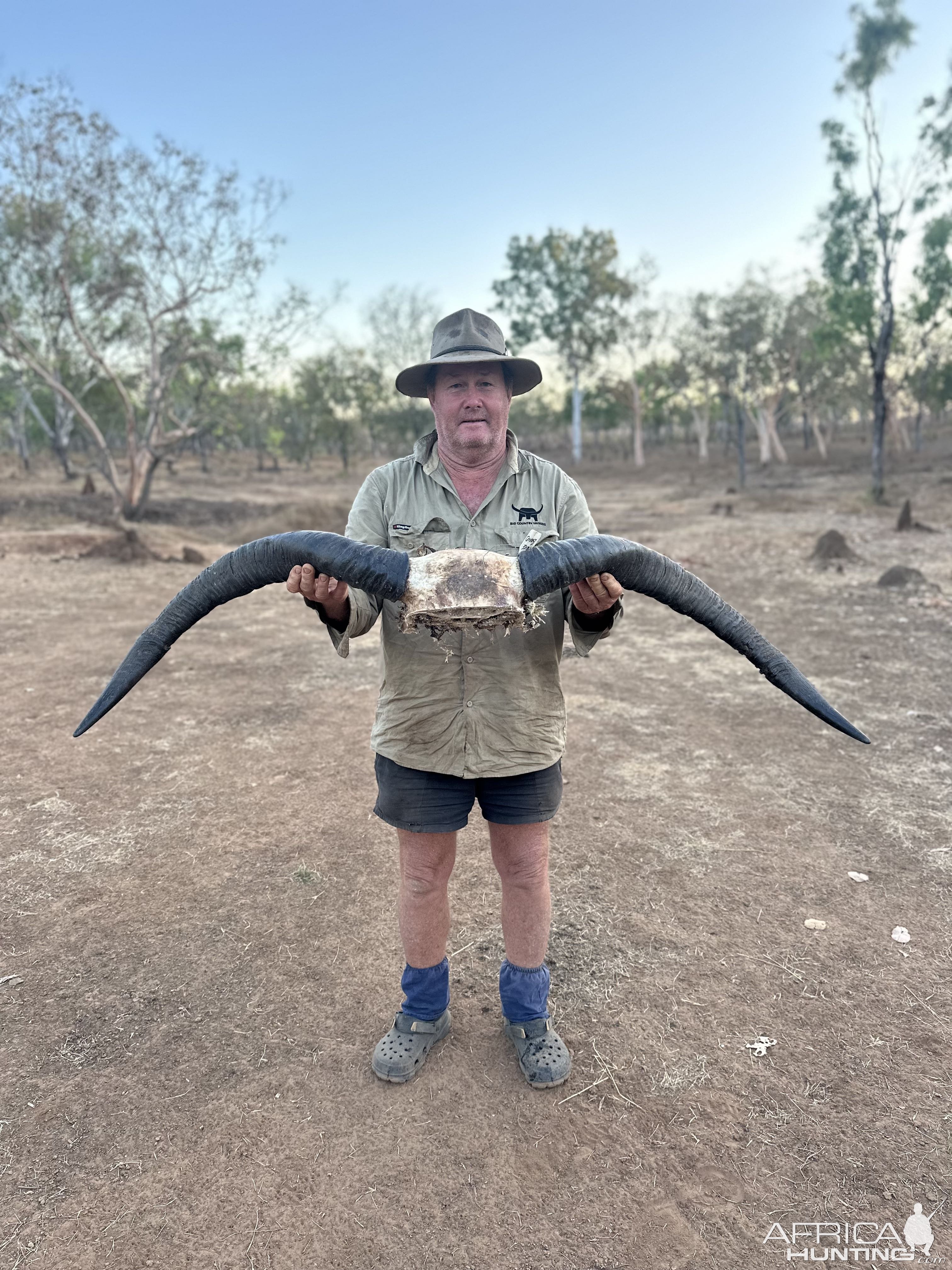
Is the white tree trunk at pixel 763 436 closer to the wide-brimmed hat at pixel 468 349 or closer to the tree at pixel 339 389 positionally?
the tree at pixel 339 389

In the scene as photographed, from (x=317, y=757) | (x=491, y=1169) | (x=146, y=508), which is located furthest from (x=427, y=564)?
(x=146, y=508)

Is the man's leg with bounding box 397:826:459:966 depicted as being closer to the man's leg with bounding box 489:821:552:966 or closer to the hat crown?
the man's leg with bounding box 489:821:552:966

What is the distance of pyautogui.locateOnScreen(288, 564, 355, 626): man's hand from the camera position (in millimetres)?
2332

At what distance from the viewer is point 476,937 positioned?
348 centimetres

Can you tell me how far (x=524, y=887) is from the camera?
269 centimetres

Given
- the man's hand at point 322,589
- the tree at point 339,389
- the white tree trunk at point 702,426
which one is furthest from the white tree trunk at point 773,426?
the man's hand at point 322,589

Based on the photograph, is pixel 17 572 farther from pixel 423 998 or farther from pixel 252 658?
pixel 423 998

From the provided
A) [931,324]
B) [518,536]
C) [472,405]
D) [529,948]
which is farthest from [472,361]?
[931,324]

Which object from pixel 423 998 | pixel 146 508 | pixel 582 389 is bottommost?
pixel 423 998

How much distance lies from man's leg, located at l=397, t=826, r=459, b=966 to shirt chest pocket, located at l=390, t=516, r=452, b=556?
99cm

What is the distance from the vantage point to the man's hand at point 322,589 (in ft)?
7.65

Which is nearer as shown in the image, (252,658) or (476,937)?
(476,937)

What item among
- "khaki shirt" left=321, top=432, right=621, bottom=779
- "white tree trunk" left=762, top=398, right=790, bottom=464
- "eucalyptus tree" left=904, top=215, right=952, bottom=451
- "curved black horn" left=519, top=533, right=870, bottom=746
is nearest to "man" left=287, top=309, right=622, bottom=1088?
"khaki shirt" left=321, top=432, right=621, bottom=779

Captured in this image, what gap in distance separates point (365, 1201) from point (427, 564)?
1.93m
